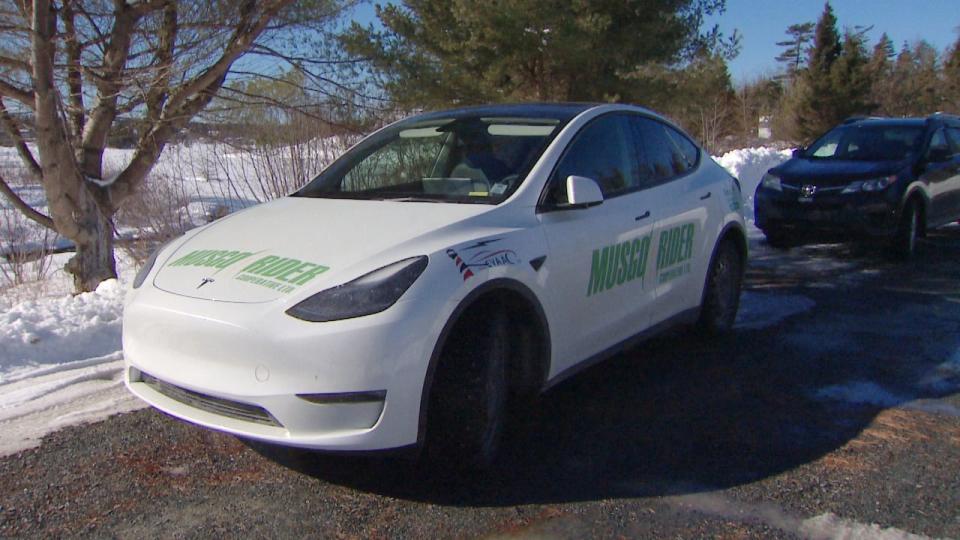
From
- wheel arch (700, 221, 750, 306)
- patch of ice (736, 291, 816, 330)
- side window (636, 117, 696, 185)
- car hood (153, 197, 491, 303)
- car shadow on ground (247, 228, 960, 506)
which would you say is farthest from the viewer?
patch of ice (736, 291, 816, 330)

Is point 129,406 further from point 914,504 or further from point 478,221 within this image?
point 914,504

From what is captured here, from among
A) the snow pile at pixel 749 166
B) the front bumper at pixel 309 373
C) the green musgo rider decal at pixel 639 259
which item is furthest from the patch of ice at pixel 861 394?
the snow pile at pixel 749 166

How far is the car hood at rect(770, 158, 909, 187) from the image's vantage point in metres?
9.18

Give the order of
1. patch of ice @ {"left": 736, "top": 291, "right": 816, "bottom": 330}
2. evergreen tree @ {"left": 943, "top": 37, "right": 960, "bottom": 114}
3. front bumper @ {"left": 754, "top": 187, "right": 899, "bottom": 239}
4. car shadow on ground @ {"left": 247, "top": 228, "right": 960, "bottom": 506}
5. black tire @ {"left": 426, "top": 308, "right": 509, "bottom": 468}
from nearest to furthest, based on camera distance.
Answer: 1. black tire @ {"left": 426, "top": 308, "right": 509, "bottom": 468}
2. car shadow on ground @ {"left": 247, "top": 228, "right": 960, "bottom": 506}
3. patch of ice @ {"left": 736, "top": 291, "right": 816, "bottom": 330}
4. front bumper @ {"left": 754, "top": 187, "right": 899, "bottom": 239}
5. evergreen tree @ {"left": 943, "top": 37, "right": 960, "bottom": 114}

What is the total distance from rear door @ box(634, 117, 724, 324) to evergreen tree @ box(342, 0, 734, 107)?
971 cm

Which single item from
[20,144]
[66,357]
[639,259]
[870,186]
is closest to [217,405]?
[639,259]

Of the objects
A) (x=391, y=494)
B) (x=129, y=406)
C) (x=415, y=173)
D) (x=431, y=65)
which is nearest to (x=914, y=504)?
(x=391, y=494)

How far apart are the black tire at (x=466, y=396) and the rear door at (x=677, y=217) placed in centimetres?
162

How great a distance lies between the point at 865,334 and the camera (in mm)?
6137

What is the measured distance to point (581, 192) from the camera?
158 inches

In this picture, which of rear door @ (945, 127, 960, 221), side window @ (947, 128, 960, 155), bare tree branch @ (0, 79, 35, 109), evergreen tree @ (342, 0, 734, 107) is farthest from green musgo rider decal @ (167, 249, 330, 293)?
evergreen tree @ (342, 0, 734, 107)

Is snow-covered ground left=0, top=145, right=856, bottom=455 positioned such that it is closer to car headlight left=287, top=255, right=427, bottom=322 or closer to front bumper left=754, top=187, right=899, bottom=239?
car headlight left=287, top=255, right=427, bottom=322

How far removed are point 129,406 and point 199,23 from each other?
735cm

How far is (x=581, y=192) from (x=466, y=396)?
1.20 metres
